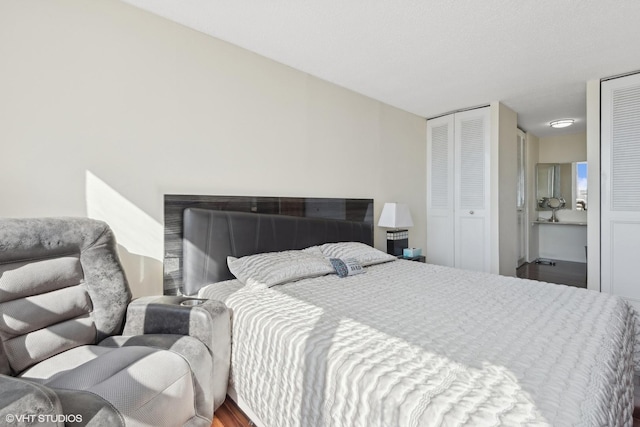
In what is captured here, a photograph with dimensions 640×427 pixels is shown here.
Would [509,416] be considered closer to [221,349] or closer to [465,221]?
[221,349]

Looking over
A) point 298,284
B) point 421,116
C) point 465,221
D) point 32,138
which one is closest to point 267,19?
point 32,138

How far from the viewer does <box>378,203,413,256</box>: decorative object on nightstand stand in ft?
11.0

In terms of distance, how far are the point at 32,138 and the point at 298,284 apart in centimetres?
167

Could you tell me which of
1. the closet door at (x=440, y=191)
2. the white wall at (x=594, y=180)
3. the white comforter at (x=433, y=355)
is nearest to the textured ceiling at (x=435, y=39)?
the white wall at (x=594, y=180)

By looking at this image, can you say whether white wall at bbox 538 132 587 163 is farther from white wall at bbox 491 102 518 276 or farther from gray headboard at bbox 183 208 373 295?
gray headboard at bbox 183 208 373 295

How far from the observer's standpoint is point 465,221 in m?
3.98

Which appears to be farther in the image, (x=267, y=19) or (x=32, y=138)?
(x=267, y=19)

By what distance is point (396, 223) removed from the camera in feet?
10.8

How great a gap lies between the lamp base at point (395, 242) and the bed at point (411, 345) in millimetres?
1316

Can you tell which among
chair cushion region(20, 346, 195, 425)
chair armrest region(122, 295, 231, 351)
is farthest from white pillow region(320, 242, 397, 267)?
chair cushion region(20, 346, 195, 425)

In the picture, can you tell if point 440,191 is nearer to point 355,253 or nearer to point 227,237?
point 355,253

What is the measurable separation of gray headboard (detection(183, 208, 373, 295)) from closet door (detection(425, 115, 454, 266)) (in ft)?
6.89

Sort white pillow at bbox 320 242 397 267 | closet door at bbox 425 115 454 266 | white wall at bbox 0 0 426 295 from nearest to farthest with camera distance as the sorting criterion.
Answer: white wall at bbox 0 0 426 295, white pillow at bbox 320 242 397 267, closet door at bbox 425 115 454 266

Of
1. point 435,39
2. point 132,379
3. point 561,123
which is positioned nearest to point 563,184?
point 561,123
